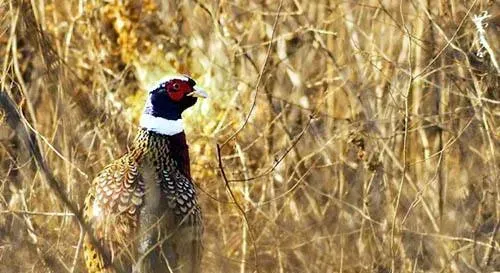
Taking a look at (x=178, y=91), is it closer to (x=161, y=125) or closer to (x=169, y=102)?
(x=169, y=102)

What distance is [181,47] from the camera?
26.6 feet

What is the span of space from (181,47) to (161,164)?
2.56 metres

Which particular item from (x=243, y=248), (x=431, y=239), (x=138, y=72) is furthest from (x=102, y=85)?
(x=431, y=239)

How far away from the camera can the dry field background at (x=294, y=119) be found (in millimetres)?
6230

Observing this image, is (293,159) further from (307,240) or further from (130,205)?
(130,205)

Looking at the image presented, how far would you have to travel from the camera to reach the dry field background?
20.4 feet

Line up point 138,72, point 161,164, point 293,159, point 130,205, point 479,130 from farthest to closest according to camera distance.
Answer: point 138,72 → point 293,159 → point 479,130 → point 161,164 → point 130,205

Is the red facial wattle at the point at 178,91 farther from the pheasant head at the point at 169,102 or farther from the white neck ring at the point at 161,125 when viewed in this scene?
the white neck ring at the point at 161,125

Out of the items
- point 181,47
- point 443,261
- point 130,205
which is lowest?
point 443,261

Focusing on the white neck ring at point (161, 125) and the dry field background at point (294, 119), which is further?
the dry field background at point (294, 119)

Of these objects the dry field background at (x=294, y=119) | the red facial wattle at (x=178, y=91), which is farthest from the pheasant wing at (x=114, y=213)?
the red facial wattle at (x=178, y=91)

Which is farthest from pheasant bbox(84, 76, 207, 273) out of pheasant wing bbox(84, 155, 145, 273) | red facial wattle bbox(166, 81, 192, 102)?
red facial wattle bbox(166, 81, 192, 102)

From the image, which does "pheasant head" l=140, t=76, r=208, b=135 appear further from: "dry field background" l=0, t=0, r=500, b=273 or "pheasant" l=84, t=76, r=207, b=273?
"dry field background" l=0, t=0, r=500, b=273

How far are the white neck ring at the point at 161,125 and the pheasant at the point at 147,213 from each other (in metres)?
0.03
